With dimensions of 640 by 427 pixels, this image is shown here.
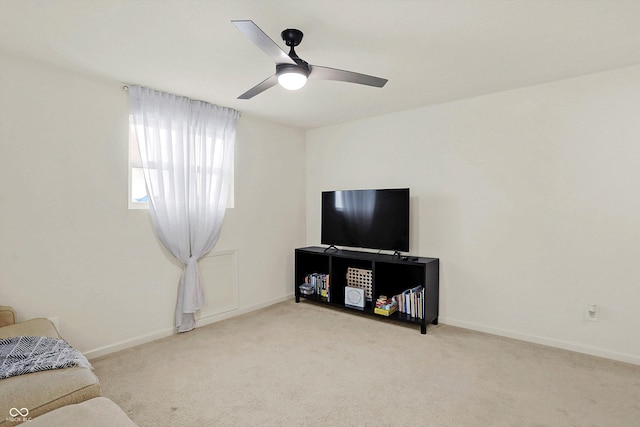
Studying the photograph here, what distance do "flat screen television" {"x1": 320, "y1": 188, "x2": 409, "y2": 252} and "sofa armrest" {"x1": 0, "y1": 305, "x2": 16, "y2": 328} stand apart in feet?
9.88

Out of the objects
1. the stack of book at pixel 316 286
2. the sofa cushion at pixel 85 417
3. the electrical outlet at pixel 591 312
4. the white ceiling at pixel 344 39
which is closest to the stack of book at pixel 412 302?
the stack of book at pixel 316 286

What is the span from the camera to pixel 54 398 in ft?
5.02

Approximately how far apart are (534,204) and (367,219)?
1.65 meters

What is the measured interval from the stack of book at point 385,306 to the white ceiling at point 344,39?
219 centimetres

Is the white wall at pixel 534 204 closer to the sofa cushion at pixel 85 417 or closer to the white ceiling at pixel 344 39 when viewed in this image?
the white ceiling at pixel 344 39

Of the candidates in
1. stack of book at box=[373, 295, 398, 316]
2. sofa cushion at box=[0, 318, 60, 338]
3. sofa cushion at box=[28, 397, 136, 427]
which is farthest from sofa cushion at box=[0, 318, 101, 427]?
stack of book at box=[373, 295, 398, 316]

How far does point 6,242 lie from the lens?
250 cm

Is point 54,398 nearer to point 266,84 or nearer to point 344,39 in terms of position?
point 266,84

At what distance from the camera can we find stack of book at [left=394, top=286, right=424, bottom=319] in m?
3.52

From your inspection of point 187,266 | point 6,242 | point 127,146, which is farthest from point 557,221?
point 6,242

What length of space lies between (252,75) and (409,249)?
2474 millimetres

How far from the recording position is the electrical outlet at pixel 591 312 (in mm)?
2889

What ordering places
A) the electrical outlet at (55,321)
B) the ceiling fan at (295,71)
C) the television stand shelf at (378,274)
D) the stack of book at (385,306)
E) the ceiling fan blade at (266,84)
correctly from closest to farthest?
the ceiling fan at (295,71)
the ceiling fan blade at (266,84)
the electrical outlet at (55,321)
the television stand shelf at (378,274)
the stack of book at (385,306)

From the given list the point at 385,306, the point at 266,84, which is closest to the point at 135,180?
the point at 266,84
